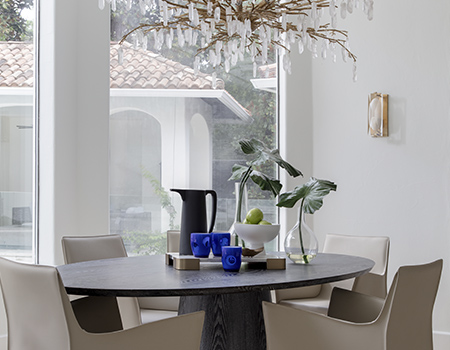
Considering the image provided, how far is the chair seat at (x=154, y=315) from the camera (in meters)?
2.78

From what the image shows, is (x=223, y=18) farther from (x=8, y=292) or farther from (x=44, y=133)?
(x=44, y=133)

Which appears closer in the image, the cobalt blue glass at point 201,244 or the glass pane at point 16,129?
the cobalt blue glass at point 201,244

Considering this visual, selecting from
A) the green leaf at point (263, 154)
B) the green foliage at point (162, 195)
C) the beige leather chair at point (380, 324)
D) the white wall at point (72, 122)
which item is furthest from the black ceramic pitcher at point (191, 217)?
the green foliage at point (162, 195)

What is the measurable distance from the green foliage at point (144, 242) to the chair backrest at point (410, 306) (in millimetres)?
2706

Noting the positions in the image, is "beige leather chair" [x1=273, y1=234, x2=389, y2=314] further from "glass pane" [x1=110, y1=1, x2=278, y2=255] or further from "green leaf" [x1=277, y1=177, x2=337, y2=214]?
"glass pane" [x1=110, y1=1, x2=278, y2=255]

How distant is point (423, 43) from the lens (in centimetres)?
393

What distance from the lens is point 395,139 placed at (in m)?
4.02

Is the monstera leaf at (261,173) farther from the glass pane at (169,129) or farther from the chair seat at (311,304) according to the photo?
the glass pane at (169,129)

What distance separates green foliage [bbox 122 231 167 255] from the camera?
4363 millimetres

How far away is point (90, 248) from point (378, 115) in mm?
2296

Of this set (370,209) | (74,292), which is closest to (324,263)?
(74,292)

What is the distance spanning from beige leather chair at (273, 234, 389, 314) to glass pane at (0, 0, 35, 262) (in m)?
1.83

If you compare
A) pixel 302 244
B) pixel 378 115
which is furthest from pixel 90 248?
pixel 378 115

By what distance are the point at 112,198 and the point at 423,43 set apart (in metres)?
2.62
